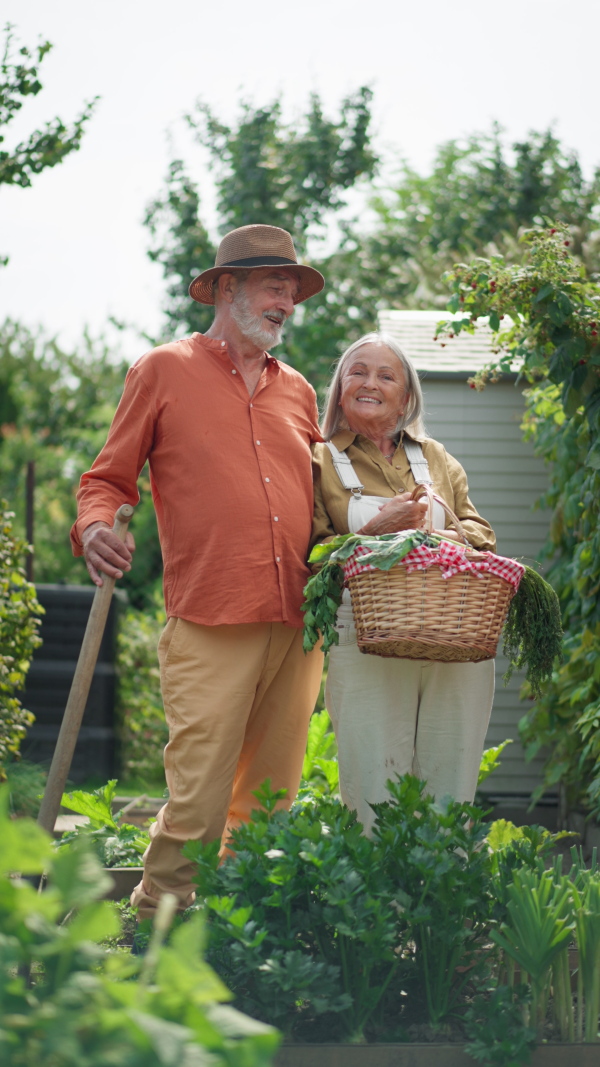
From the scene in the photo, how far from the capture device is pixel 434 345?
600 cm

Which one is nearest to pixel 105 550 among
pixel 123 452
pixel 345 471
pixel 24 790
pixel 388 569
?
pixel 123 452

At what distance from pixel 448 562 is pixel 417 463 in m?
0.64

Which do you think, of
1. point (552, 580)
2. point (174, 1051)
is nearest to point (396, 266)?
point (552, 580)

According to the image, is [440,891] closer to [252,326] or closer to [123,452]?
[123,452]

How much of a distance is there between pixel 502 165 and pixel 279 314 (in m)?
12.9

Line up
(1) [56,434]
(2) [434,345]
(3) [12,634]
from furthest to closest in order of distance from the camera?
(1) [56,434], (2) [434,345], (3) [12,634]

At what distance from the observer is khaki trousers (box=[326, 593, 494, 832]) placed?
9.89ft

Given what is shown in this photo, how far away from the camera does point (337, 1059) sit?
7.36ft

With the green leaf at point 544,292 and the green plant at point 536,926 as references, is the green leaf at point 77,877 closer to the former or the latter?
the green plant at point 536,926

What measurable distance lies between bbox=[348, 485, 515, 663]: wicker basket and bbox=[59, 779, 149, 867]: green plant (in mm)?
1662

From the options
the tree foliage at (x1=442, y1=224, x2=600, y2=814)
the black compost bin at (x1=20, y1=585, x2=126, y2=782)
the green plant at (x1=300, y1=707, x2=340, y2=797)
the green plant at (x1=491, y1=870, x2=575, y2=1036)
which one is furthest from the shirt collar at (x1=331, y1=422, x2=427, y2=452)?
the black compost bin at (x1=20, y1=585, x2=126, y2=782)

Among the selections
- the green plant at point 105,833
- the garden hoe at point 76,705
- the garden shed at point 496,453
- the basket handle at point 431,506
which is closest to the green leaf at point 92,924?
the garden hoe at point 76,705

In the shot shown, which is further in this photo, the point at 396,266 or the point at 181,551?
the point at 396,266

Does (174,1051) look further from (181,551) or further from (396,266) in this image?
(396,266)
